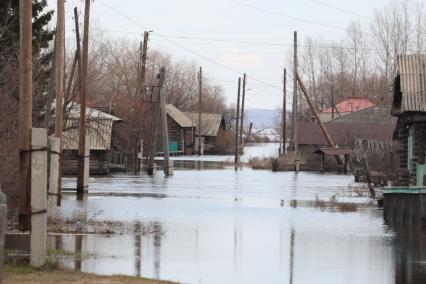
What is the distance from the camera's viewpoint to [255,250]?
16.0 meters

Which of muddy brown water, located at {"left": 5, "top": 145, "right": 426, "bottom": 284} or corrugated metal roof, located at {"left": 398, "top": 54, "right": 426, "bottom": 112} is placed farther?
corrugated metal roof, located at {"left": 398, "top": 54, "right": 426, "bottom": 112}

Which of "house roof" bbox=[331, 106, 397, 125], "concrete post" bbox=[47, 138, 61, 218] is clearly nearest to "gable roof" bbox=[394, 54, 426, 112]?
"concrete post" bbox=[47, 138, 61, 218]

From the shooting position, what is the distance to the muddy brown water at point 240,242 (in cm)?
1291

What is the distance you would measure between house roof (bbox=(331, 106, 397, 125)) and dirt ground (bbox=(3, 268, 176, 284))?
72.0 m

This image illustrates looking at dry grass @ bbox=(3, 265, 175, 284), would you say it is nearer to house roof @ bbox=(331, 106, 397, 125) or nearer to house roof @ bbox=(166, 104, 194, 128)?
house roof @ bbox=(331, 106, 397, 125)

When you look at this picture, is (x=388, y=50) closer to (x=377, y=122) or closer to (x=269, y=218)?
(x=377, y=122)

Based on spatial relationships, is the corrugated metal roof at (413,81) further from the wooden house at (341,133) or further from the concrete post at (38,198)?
the wooden house at (341,133)

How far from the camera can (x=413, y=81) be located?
25.0 metres

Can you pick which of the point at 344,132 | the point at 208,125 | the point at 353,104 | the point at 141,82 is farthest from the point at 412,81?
the point at 208,125

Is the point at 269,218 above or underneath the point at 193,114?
underneath

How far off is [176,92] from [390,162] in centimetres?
9414

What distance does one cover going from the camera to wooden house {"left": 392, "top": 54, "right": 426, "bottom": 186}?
2445 cm

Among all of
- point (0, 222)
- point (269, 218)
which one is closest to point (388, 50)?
point (269, 218)

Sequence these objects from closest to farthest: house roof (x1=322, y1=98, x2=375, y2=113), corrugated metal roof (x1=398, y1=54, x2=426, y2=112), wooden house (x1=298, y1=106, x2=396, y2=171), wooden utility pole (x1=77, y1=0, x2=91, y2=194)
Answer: corrugated metal roof (x1=398, y1=54, x2=426, y2=112)
wooden utility pole (x1=77, y1=0, x2=91, y2=194)
wooden house (x1=298, y1=106, x2=396, y2=171)
house roof (x1=322, y1=98, x2=375, y2=113)
